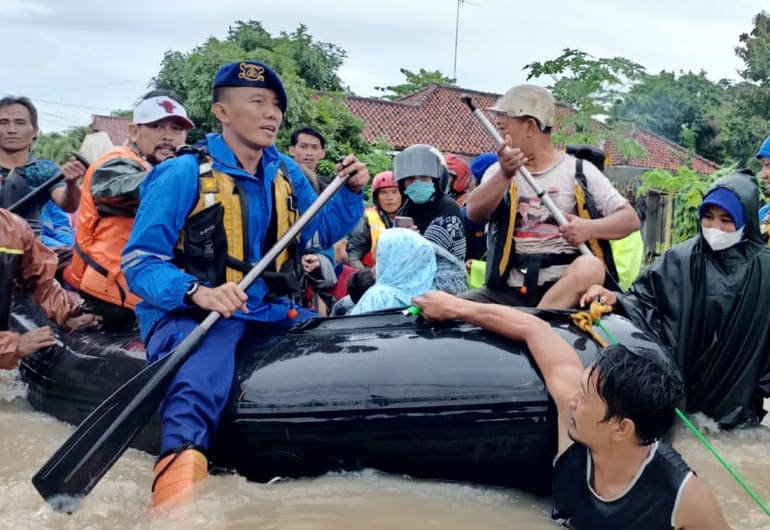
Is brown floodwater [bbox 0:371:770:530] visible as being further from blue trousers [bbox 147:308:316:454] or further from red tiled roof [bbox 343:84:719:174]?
red tiled roof [bbox 343:84:719:174]

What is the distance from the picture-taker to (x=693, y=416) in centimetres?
471

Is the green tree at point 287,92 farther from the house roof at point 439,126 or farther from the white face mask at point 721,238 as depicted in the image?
the house roof at point 439,126

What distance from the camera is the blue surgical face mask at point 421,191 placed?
575 centimetres

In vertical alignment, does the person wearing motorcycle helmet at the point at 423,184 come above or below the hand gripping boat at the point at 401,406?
above

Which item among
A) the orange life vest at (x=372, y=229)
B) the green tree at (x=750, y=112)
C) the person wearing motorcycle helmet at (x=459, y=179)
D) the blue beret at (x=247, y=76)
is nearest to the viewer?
the blue beret at (x=247, y=76)

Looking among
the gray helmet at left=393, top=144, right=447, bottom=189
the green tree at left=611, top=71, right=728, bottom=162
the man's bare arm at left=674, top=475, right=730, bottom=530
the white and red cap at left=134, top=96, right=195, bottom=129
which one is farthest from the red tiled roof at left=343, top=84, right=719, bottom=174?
the man's bare arm at left=674, top=475, right=730, bottom=530

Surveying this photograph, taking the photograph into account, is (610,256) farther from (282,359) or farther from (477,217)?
(282,359)

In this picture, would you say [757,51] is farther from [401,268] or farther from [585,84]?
[401,268]

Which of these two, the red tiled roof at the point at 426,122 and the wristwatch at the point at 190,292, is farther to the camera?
the red tiled roof at the point at 426,122

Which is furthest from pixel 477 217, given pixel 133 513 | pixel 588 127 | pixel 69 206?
pixel 588 127

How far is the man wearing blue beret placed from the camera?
3451 mm

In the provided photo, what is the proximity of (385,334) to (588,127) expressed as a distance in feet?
33.4

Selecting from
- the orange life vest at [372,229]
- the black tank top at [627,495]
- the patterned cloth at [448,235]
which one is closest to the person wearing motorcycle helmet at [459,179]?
the orange life vest at [372,229]

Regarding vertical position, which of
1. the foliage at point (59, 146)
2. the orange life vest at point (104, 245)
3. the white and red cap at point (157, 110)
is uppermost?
the white and red cap at point (157, 110)
